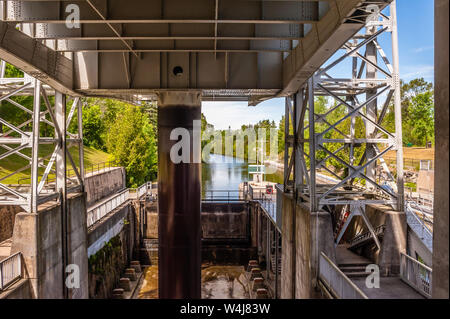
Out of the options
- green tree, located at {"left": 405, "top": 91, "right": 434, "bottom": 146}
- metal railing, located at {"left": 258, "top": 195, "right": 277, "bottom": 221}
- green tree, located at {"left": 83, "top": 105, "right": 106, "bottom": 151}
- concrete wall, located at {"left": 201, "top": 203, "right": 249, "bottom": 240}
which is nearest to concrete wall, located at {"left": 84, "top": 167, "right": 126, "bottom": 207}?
concrete wall, located at {"left": 201, "top": 203, "right": 249, "bottom": 240}

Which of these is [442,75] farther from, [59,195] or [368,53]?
[59,195]

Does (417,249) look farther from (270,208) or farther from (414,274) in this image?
(270,208)

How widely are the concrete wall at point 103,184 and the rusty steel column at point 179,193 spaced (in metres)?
11.2

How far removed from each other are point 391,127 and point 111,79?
111 feet

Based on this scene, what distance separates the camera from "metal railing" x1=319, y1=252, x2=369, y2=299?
807 cm

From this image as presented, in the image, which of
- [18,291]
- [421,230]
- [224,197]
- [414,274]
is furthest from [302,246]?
[224,197]

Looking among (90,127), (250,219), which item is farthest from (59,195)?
(90,127)

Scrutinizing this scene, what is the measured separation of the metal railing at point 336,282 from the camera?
807 cm

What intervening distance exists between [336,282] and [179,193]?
246 inches

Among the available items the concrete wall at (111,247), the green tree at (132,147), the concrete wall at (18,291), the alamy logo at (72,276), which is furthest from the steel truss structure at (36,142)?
the green tree at (132,147)

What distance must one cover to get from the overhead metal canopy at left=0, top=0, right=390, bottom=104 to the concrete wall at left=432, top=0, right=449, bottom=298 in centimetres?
233

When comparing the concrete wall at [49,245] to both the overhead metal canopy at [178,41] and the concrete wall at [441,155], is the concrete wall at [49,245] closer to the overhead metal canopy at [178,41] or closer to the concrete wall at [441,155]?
the overhead metal canopy at [178,41]

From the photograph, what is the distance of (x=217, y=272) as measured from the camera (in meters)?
24.5

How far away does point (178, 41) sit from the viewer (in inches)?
432
